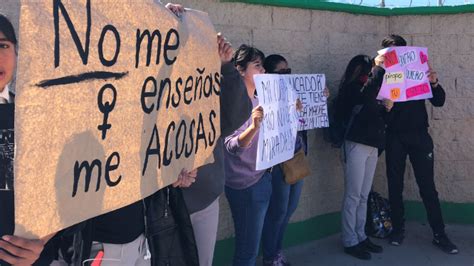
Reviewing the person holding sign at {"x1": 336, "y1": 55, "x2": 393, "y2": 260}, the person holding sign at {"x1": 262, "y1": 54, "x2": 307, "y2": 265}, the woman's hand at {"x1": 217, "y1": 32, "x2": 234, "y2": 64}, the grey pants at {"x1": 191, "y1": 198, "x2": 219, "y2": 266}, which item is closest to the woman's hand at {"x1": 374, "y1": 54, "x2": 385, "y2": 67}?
the person holding sign at {"x1": 336, "y1": 55, "x2": 393, "y2": 260}

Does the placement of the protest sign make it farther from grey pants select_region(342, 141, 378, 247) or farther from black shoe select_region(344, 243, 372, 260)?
black shoe select_region(344, 243, 372, 260)

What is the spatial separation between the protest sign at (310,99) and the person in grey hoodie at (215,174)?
4.47 ft

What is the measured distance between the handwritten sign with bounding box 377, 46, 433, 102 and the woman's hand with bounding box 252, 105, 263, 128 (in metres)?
1.94

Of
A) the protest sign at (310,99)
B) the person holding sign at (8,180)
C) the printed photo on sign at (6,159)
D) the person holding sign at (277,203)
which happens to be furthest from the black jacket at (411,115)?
the printed photo on sign at (6,159)

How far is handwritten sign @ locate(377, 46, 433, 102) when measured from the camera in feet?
16.0

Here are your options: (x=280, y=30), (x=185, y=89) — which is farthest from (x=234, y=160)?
(x=280, y=30)

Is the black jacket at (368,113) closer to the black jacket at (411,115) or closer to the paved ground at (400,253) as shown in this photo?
the black jacket at (411,115)

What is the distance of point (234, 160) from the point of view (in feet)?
11.6

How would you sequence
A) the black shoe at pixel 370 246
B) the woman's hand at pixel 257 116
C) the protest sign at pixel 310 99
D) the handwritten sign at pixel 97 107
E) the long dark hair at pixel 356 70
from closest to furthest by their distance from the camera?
the handwritten sign at pixel 97 107, the woman's hand at pixel 257 116, the protest sign at pixel 310 99, the long dark hair at pixel 356 70, the black shoe at pixel 370 246

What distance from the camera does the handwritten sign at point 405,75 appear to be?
488cm

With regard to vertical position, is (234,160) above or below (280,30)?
below

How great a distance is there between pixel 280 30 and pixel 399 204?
2146 millimetres

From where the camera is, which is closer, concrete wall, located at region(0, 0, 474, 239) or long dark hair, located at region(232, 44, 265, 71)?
long dark hair, located at region(232, 44, 265, 71)

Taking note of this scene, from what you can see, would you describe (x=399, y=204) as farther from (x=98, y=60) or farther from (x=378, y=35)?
(x=98, y=60)
